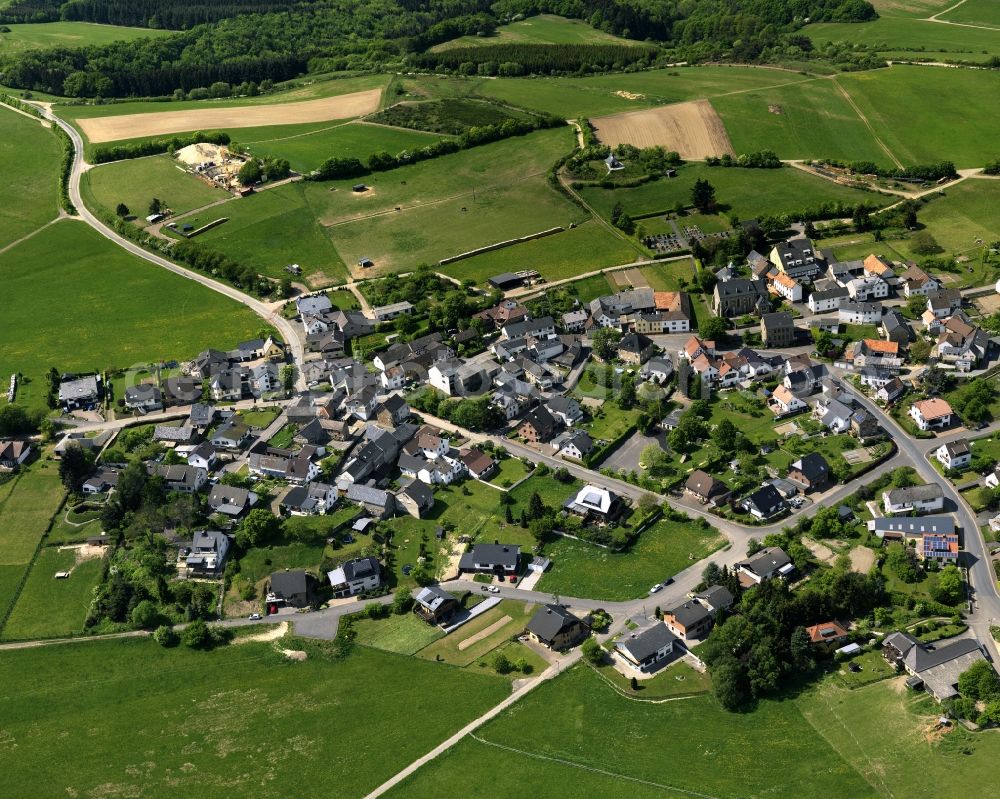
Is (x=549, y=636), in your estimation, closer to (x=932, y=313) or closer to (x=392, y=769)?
(x=392, y=769)

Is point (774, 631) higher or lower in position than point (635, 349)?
lower

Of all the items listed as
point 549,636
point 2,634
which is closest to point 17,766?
point 2,634

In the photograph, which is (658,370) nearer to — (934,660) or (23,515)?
(934,660)

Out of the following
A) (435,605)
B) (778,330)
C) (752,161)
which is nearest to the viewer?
(435,605)

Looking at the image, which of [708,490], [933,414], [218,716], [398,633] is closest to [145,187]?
[398,633]

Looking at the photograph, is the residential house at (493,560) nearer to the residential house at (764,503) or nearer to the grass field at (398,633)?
the grass field at (398,633)

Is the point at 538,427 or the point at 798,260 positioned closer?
the point at 538,427
